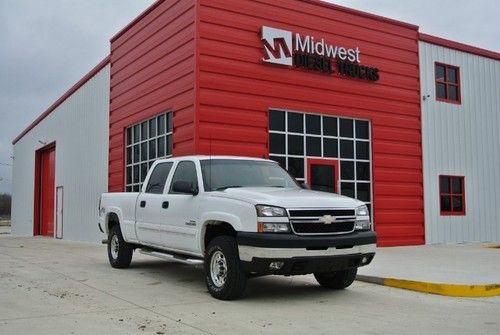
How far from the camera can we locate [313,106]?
52.4 feet

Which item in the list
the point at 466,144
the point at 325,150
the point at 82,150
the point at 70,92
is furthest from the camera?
the point at 70,92

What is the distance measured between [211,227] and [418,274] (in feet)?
13.0

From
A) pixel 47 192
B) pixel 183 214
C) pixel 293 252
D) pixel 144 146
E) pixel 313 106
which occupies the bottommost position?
pixel 293 252

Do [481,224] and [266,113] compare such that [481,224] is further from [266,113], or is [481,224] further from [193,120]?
[193,120]

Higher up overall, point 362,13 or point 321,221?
point 362,13

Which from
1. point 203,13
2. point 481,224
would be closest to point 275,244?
point 203,13

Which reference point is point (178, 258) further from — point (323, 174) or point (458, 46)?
point (458, 46)

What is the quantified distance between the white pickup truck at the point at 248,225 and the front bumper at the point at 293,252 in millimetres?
12

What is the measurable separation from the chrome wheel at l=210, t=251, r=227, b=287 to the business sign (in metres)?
8.27

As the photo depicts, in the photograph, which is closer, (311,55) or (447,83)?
(311,55)

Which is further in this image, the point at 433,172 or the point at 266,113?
the point at 433,172

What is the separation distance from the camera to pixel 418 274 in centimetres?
997

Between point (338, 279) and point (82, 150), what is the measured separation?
16.3 meters

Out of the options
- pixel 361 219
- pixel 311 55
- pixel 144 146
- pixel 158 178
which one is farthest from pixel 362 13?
pixel 361 219
